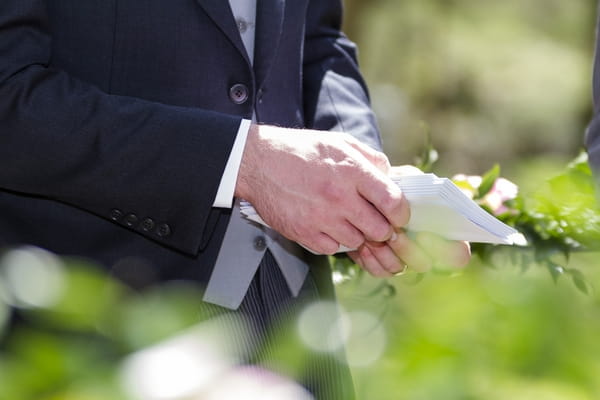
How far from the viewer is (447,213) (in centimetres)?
165

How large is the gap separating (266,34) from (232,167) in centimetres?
39

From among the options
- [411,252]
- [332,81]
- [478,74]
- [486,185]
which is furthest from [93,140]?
[478,74]

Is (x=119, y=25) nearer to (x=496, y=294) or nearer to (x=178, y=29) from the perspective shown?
(x=178, y=29)

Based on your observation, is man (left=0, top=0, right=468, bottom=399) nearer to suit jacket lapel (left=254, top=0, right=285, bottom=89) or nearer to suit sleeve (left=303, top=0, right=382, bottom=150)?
suit jacket lapel (left=254, top=0, right=285, bottom=89)

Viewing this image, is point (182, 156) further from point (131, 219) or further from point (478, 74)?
point (478, 74)

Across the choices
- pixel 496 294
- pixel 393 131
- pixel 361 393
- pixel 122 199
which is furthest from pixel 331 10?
pixel 393 131

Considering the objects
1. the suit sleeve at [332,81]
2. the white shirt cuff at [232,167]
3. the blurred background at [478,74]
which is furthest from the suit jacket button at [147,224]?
the blurred background at [478,74]

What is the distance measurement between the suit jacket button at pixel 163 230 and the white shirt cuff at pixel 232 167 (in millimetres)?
117

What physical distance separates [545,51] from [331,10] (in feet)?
41.5

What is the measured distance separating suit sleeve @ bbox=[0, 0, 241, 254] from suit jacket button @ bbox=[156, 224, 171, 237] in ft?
0.10

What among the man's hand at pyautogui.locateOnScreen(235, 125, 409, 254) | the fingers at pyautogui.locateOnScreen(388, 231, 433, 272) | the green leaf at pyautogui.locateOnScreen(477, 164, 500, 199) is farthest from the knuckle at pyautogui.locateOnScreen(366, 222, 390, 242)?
the green leaf at pyautogui.locateOnScreen(477, 164, 500, 199)

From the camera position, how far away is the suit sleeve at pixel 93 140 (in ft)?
5.35

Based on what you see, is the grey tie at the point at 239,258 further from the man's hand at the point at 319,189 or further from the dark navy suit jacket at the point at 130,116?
the man's hand at the point at 319,189

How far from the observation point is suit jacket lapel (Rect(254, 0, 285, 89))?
193 centimetres
